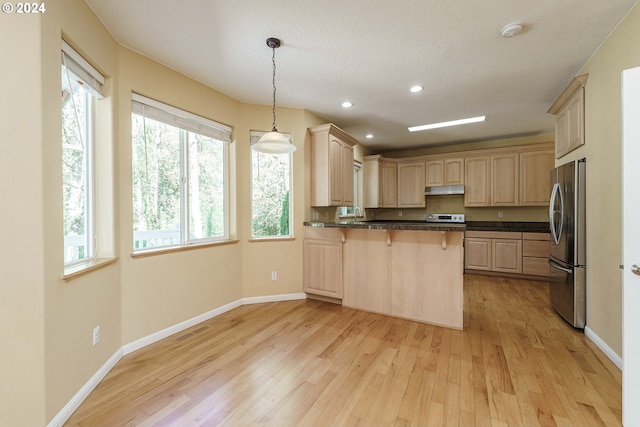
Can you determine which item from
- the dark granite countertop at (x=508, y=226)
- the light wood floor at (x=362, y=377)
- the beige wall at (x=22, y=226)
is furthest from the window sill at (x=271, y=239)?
the dark granite countertop at (x=508, y=226)

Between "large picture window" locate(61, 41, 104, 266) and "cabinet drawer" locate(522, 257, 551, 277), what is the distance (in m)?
6.03

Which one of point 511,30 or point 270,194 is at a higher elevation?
point 511,30

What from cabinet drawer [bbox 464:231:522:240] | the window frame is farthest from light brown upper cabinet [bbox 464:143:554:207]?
the window frame

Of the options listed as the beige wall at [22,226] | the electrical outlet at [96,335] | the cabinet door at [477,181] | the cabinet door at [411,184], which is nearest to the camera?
the beige wall at [22,226]

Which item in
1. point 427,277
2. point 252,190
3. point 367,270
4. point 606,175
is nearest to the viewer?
point 606,175

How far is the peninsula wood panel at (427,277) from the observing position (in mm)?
2742

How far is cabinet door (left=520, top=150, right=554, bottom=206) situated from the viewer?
4.73 meters

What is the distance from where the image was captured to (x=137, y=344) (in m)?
2.36

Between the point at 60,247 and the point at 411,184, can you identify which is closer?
the point at 60,247

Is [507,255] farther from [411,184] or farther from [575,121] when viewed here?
[575,121]

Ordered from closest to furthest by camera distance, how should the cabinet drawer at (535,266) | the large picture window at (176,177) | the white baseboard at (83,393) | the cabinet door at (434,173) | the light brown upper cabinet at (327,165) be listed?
the white baseboard at (83,393) < the large picture window at (176,177) < the light brown upper cabinet at (327,165) < the cabinet drawer at (535,266) < the cabinet door at (434,173)

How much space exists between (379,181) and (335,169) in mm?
2309

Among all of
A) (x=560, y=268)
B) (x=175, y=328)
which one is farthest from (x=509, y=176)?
(x=175, y=328)

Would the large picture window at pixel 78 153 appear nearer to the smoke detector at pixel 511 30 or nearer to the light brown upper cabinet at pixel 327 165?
the light brown upper cabinet at pixel 327 165
